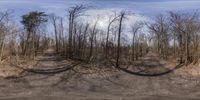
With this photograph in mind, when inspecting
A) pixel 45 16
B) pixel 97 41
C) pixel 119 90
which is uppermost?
pixel 45 16

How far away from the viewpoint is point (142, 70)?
40.9 metres

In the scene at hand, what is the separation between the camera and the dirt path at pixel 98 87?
27719mm

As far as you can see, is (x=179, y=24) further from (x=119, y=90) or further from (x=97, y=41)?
(x=119, y=90)

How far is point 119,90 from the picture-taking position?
3188cm

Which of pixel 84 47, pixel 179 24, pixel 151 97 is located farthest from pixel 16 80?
pixel 179 24

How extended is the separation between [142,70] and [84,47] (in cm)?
1231

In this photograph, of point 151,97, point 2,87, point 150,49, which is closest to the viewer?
point 151,97

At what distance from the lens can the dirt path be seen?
27719 millimetres

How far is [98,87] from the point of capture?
32812 mm

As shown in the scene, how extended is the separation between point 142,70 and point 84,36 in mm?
13310

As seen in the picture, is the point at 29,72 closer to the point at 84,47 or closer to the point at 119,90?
the point at 119,90

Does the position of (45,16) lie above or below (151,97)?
above

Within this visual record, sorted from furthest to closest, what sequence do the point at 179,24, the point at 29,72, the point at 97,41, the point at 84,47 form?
the point at 97,41 → the point at 84,47 → the point at 179,24 → the point at 29,72

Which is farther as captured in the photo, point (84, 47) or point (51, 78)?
point (84, 47)
